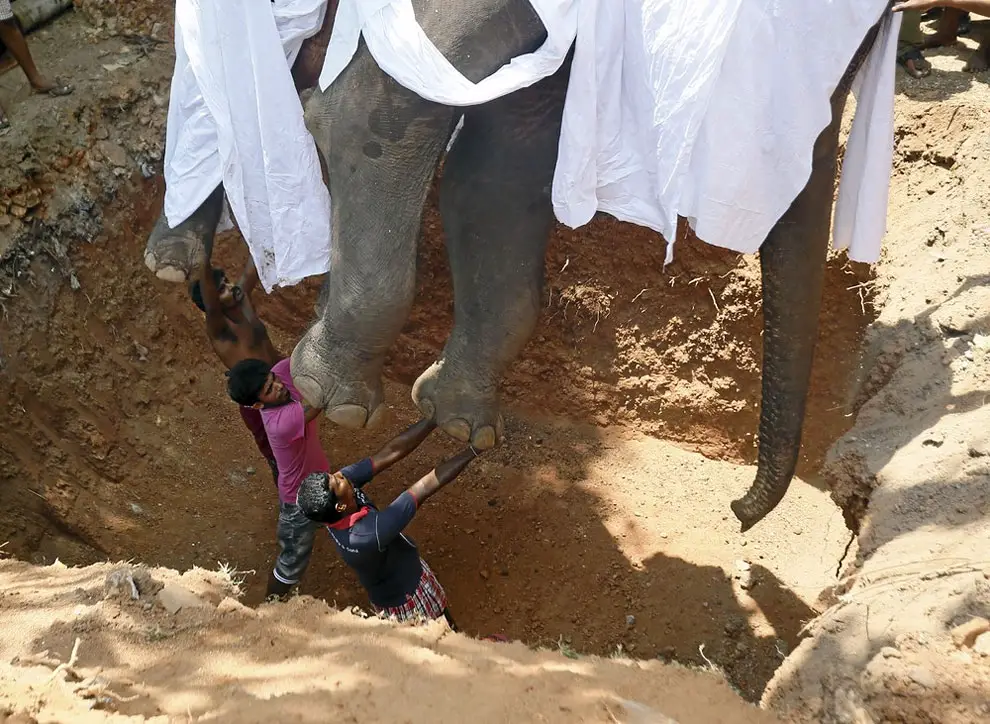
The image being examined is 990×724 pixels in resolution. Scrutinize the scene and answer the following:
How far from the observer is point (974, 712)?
147 centimetres

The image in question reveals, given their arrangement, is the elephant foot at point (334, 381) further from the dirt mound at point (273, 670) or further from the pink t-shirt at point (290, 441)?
the dirt mound at point (273, 670)

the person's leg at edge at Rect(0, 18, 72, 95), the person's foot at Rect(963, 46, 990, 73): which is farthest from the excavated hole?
the person's foot at Rect(963, 46, 990, 73)

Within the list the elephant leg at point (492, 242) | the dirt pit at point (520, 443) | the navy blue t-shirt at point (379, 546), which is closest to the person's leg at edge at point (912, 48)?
the dirt pit at point (520, 443)

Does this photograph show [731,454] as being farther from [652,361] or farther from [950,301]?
[950,301]

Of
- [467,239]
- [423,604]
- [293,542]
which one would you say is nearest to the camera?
[467,239]

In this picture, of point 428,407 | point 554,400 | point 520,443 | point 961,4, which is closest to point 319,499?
point 428,407

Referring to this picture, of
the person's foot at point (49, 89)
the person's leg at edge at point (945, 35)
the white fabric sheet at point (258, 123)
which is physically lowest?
the person's leg at edge at point (945, 35)

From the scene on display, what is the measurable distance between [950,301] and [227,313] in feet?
9.35

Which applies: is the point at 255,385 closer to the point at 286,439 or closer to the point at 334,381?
the point at 286,439

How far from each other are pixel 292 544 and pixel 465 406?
0.96 m

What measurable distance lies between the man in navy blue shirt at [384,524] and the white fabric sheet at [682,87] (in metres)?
1.10

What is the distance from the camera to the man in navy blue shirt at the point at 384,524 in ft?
8.55

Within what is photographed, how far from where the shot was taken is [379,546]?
2689mm

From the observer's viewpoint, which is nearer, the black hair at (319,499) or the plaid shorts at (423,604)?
the black hair at (319,499)
